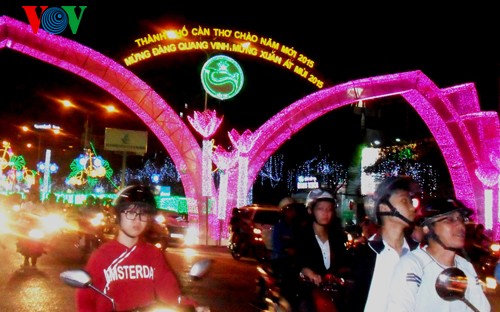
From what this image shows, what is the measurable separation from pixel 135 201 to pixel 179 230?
838 inches

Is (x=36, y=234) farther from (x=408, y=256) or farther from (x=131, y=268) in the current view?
(x=408, y=256)

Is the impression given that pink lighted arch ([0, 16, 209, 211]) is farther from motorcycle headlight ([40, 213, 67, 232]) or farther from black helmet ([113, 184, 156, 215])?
black helmet ([113, 184, 156, 215])

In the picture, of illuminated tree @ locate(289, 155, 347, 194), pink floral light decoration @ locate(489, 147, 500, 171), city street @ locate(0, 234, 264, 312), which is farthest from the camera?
illuminated tree @ locate(289, 155, 347, 194)

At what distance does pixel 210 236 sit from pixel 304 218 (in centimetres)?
1995

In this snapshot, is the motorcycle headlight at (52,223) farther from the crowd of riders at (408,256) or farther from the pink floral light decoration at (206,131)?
the crowd of riders at (408,256)

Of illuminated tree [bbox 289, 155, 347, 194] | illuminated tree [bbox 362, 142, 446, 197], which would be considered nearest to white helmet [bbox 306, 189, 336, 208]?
illuminated tree [bbox 362, 142, 446, 197]

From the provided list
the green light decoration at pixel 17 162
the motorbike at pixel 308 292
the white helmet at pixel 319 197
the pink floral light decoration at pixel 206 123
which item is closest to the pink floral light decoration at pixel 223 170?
the pink floral light decoration at pixel 206 123

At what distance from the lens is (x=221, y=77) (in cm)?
2327

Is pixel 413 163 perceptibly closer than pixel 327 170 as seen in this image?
Yes

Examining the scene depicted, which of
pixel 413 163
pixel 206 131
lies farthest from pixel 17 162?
pixel 206 131

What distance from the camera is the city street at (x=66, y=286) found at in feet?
35.2

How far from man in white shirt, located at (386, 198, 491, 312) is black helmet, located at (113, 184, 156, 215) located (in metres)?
1.65

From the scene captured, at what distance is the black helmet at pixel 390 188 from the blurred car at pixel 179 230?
2136 cm

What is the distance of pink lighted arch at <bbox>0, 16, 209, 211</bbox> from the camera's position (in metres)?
20.8
